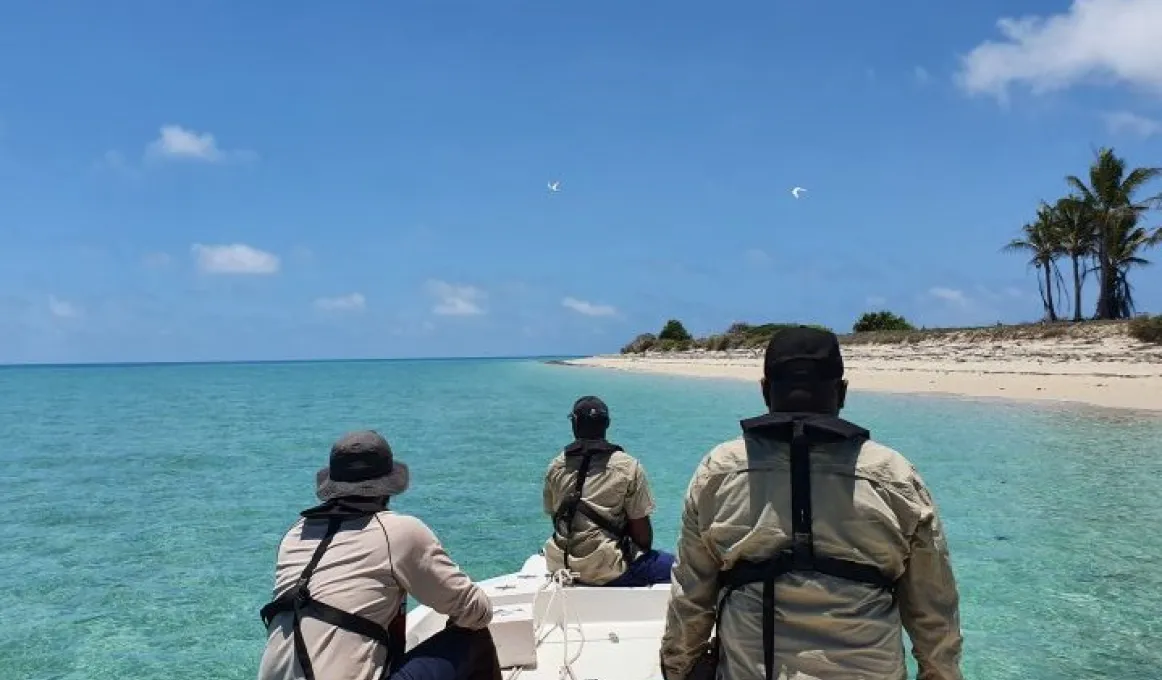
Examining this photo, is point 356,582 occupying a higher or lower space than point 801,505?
lower

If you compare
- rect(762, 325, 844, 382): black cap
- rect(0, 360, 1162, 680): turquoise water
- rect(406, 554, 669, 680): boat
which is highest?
rect(762, 325, 844, 382): black cap

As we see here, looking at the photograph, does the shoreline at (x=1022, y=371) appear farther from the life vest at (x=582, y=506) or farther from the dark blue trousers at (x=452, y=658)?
the dark blue trousers at (x=452, y=658)

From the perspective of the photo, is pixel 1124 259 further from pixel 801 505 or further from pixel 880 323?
pixel 801 505

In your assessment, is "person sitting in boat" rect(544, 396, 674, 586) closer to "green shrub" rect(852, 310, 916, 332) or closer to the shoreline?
the shoreline

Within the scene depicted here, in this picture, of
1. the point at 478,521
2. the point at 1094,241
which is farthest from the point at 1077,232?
the point at 478,521

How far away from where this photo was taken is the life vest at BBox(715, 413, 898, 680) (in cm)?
253

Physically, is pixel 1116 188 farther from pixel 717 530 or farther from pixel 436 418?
pixel 717 530

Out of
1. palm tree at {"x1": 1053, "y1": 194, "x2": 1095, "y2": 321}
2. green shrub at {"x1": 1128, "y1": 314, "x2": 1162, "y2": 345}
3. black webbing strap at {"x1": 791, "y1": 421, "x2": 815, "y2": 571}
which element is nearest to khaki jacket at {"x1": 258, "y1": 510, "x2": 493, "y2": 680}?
black webbing strap at {"x1": 791, "y1": 421, "x2": 815, "y2": 571}

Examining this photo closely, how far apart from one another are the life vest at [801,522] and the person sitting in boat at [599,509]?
3.25 m

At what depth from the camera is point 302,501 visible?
15.5 m

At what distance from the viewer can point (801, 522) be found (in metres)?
2.53

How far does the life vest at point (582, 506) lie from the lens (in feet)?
19.4

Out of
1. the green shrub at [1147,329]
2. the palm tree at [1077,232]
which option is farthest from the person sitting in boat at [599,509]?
the palm tree at [1077,232]

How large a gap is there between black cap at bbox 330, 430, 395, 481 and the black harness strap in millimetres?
302
